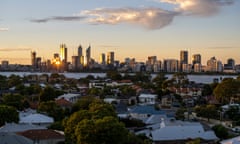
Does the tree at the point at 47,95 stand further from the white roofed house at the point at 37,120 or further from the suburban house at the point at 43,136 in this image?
the suburban house at the point at 43,136

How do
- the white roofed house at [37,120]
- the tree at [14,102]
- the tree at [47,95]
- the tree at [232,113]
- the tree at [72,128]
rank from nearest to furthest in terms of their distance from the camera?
the tree at [72,128], the white roofed house at [37,120], the tree at [14,102], the tree at [232,113], the tree at [47,95]

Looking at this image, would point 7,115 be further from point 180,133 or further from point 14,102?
point 14,102

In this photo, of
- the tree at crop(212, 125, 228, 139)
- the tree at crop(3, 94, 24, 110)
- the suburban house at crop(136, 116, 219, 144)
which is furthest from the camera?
the tree at crop(3, 94, 24, 110)

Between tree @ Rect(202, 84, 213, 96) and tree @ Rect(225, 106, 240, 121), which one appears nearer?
tree @ Rect(225, 106, 240, 121)

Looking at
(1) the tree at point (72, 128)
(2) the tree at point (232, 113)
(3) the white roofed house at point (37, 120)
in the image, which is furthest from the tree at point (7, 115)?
(2) the tree at point (232, 113)

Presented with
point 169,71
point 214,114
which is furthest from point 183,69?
point 214,114

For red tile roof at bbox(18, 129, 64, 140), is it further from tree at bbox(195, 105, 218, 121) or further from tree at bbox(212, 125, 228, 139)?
tree at bbox(195, 105, 218, 121)

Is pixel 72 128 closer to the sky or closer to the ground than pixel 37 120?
closer to the sky

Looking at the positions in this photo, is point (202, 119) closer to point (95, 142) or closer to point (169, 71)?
point (95, 142)

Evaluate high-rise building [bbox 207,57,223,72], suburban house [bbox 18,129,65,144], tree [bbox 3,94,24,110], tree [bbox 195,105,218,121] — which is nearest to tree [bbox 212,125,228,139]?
suburban house [bbox 18,129,65,144]

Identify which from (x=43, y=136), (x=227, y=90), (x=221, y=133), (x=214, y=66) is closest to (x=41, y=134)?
(x=43, y=136)

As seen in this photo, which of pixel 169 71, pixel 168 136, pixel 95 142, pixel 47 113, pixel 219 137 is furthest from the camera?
pixel 169 71
